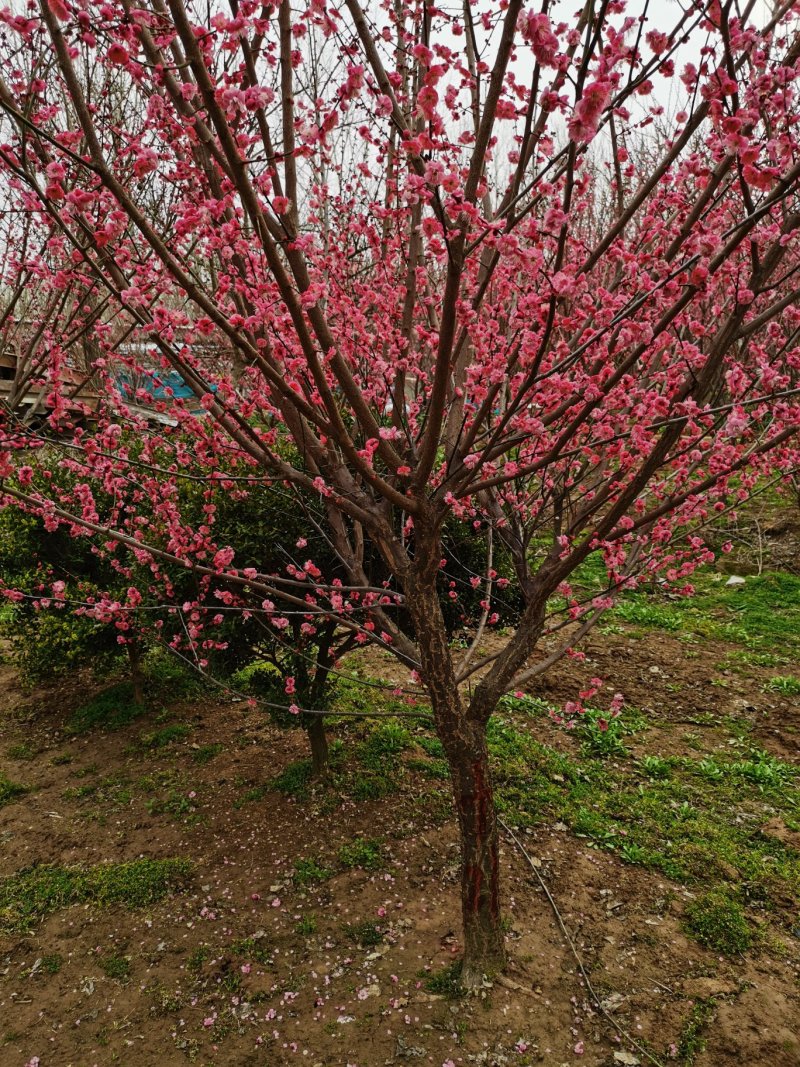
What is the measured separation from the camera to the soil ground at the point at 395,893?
122 inches

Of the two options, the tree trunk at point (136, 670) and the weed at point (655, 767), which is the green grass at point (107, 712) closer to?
the tree trunk at point (136, 670)

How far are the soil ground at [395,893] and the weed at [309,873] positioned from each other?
0.02 meters

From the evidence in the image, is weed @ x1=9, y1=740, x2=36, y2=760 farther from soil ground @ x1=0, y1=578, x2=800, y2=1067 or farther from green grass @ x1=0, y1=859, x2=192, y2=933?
green grass @ x1=0, y1=859, x2=192, y2=933

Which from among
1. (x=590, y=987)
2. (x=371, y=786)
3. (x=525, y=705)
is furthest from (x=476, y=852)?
(x=525, y=705)

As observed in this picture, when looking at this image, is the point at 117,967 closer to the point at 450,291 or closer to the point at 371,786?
the point at 371,786

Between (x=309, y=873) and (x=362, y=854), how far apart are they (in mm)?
353

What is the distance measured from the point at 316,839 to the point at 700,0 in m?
4.70

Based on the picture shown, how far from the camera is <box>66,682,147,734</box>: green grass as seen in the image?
6.27 meters

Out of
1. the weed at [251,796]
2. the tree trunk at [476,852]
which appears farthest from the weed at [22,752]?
the tree trunk at [476,852]

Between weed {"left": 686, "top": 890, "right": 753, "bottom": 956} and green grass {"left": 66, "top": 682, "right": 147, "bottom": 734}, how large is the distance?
4.96 metres

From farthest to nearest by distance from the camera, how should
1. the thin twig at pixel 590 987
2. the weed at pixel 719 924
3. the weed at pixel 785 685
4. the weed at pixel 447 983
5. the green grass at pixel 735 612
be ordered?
the green grass at pixel 735 612 < the weed at pixel 785 685 < the weed at pixel 719 924 < the weed at pixel 447 983 < the thin twig at pixel 590 987

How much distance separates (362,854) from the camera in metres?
4.26

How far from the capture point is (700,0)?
2.11 m

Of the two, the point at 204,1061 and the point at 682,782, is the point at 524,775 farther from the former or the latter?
the point at 204,1061
